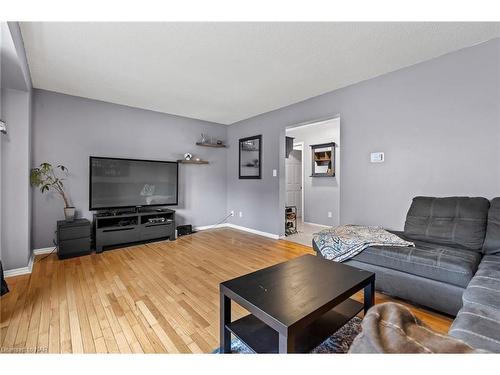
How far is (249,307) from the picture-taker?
44.6 inches

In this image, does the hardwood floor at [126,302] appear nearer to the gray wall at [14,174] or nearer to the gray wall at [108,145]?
the gray wall at [14,174]

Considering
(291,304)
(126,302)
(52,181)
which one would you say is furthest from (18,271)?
(291,304)

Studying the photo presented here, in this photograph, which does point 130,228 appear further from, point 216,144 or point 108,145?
point 216,144

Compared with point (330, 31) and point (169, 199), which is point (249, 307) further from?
point (169, 199)

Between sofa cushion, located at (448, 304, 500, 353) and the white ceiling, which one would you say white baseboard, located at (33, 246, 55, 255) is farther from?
sofa cushion, located at (448, 304, 500, 353)

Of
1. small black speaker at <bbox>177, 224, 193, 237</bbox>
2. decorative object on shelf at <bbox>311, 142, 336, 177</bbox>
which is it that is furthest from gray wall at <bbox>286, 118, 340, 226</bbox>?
small black speaker at <bbox>177, 224, 193, 237</bbox>

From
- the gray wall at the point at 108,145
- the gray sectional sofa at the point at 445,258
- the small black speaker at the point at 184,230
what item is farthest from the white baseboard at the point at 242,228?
the gray sectional sofa at the point at 445,258

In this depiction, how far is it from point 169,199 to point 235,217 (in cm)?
150

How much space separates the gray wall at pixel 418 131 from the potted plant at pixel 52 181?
365 centimetres

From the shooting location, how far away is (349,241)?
2150 mm

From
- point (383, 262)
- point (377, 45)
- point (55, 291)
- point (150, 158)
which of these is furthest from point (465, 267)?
point (150, 158)

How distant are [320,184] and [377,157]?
8.38 feet

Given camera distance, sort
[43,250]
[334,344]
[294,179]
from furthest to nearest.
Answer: [294,179], [43,250], [334,344]

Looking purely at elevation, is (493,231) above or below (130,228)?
above
